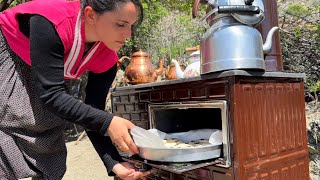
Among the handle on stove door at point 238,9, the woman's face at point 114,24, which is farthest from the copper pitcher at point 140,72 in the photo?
the woman's face at point 114,24

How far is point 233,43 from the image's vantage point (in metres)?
1.44

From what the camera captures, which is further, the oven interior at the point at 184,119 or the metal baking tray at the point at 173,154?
the oven interior at the point at 184,119

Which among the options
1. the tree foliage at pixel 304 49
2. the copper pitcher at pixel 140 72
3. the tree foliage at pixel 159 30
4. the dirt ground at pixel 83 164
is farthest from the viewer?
the tree foliage at pixel 159 30

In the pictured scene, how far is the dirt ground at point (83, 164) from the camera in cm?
389

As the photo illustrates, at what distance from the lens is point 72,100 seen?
1.10 metres

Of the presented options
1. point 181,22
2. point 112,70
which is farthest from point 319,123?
point 181,22

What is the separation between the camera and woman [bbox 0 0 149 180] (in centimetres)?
109

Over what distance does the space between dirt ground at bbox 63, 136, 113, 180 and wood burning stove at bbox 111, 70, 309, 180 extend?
2137mm

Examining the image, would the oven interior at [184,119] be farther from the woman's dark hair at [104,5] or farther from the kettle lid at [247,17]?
the woman's dark hair at [104,5]

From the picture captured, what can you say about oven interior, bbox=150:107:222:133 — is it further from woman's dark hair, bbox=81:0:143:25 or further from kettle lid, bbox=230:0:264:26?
woman's dark hair, bbox=81:0:143:25

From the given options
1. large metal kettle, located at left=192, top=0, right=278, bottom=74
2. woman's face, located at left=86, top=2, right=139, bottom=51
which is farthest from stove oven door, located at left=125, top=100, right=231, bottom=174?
woman's face, located at left=86, top=2, right=139, bottom=51

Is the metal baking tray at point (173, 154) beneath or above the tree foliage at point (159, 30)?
beneath

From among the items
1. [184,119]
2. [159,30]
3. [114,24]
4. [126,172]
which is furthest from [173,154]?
[159,30]

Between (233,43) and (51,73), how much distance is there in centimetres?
72
